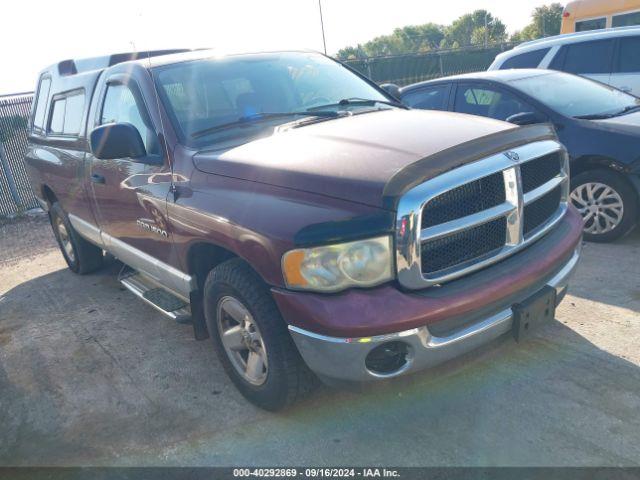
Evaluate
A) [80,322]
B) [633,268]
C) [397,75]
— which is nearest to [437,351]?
[633,268]

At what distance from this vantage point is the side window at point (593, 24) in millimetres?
10828

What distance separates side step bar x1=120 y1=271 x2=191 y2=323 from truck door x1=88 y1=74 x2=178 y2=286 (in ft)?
0.54

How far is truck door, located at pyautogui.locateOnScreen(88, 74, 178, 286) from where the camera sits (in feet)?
10.6

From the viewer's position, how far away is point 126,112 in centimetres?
364

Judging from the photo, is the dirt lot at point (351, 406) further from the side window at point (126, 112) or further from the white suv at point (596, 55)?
the white suv at point (596, 55)

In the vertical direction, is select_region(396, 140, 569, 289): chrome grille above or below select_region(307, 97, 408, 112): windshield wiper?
below

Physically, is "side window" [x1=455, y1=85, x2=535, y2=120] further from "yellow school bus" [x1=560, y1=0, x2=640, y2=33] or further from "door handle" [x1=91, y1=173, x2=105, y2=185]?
"yellow school bus" [x1=560, y1=0, x2=640, y2=33]

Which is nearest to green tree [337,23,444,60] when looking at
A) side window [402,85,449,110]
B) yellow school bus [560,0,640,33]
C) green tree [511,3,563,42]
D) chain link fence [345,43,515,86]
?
green tree [511,3,563,42]

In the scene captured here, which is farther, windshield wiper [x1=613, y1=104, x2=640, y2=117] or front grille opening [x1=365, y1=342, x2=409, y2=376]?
windshield wiper [x1=613, y1=104, x2=640, y2=117]

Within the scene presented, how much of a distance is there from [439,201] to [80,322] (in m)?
3.52

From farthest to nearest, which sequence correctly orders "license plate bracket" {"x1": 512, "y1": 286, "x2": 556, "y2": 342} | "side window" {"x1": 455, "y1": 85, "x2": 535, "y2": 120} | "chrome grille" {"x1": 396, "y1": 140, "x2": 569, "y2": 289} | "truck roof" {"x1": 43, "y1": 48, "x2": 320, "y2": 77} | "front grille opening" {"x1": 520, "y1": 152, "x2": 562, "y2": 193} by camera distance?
1. "side window" {"x1": 455, "y1": 85, "x2": 535, "y2": 120}
2. "truck roof" {"x1": 43, "y1": 48, "x2": 320, "y2": 77}
3. "front grille opening" {"x1": 520, "y1": 152, "x2": 562, "y2": 193}
4. "license plate bracket" {"x1": 512, "y1": 286, "x2": 556, "y2": 342}
5. "chrome grille" {"x1": 396, "y1": 140, "x2": 569, "y2": 289}

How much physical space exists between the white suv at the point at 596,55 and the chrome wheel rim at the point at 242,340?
6.52m

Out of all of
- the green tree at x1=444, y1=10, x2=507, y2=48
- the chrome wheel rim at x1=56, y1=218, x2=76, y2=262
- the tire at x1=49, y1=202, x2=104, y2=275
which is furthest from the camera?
the green tree at x1=444, y1=10, x2=507, y2=48

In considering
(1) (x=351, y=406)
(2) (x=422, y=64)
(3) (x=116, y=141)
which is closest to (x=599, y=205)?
(1) (x=351, y=406)
